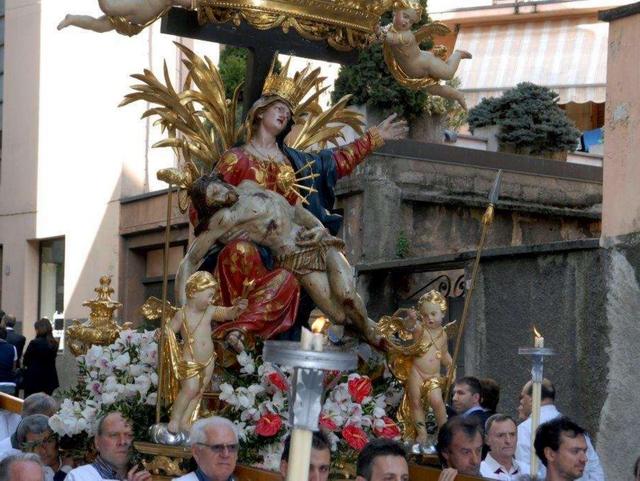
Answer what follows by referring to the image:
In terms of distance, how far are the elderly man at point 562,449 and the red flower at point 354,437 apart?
1.30 meters

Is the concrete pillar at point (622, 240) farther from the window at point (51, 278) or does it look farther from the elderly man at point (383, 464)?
the window at point (51, 278)

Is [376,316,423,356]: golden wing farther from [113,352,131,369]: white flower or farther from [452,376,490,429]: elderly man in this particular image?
[113,352,131,369]: white flower

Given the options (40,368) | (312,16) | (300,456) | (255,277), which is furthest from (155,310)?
(40,368)

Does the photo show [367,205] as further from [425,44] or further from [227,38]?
[227,38]

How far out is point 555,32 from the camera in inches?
963

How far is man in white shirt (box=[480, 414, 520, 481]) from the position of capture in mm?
7918

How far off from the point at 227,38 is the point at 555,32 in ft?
52.2

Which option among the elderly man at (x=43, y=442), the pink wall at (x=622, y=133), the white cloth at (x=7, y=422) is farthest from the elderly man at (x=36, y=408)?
the pink wall at (x=622, y=133)

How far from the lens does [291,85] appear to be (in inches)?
360

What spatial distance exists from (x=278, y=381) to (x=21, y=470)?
2011 mm

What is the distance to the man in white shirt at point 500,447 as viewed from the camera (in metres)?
7.92

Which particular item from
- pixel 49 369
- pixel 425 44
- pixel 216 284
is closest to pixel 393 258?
pixel 425 44

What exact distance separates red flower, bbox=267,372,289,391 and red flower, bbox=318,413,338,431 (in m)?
0.24

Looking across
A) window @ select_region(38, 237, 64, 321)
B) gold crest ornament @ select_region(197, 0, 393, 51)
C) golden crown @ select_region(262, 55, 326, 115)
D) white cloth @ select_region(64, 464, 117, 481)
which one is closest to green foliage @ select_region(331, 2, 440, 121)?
gold crest ornament @ select_region(197, 0, 393, 51)
